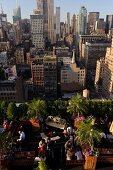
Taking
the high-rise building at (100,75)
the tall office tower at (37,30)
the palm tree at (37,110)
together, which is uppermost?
the tall office tower at (37,30)

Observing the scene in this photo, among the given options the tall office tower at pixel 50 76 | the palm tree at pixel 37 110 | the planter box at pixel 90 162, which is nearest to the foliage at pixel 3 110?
the palm tree at pixel 37 110

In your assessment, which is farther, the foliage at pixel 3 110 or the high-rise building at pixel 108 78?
the high-rise building at pixel 108 78

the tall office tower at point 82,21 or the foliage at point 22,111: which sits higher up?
the tall office tower at point 82,21

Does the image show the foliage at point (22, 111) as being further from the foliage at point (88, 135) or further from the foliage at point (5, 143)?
the foliage at point (88, 135)

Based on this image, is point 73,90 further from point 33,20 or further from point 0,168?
point 33,20

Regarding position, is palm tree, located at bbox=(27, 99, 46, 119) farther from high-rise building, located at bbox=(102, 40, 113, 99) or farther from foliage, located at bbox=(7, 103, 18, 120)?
high-rise building, located at bbox=(102, 40, 113, 99)

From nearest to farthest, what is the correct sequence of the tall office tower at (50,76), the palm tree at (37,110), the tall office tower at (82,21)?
the palm tree at (37,110)
the tall office tower at (50,76)
the tall office tower at (82,21)

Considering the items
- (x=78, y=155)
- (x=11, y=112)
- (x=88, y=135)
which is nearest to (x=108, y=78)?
(x=11, y=112)
